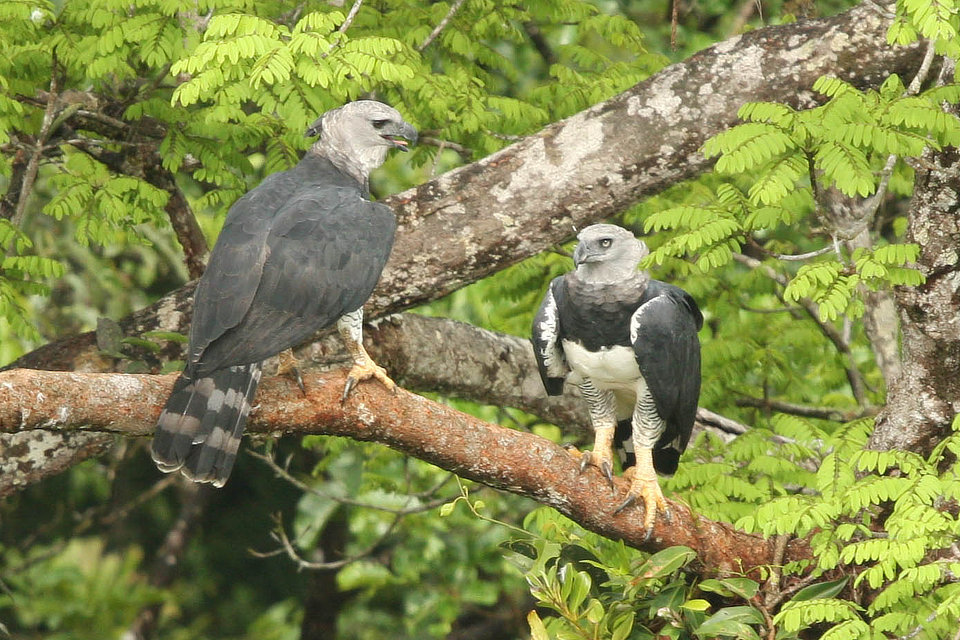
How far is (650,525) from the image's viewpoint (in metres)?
4.11

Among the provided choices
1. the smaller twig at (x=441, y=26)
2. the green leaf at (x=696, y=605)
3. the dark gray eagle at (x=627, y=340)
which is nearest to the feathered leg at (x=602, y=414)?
the dark gray eagle at (x=627, y=340)

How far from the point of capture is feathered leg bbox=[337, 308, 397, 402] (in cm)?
373

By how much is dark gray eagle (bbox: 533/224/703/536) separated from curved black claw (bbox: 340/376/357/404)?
35.4 inches

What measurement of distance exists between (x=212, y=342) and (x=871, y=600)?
8.04 feet

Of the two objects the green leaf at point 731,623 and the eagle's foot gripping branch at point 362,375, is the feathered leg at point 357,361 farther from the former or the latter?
the green leaf at point 731,623

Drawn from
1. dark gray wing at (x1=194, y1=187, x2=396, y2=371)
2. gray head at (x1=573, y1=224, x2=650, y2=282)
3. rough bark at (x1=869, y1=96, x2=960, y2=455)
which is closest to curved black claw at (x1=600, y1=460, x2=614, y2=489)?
gray head at (x1=573, y1=224, x2=650, y2=282)

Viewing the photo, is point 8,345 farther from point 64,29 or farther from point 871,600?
point 871,600

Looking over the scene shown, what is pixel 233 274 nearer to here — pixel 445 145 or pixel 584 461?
pixel 584 461

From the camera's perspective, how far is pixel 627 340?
4.31 metres

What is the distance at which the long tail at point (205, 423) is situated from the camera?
350 centimetres

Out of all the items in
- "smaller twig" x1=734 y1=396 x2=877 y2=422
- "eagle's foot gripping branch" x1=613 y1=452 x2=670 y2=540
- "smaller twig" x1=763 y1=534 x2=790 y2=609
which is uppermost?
"eagle's foot gripping branch" x1=613 y1=452 x2=670 y2=540

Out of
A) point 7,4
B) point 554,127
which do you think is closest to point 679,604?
point 554,127

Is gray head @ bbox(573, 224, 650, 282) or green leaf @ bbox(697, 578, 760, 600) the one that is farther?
gray head @ bbox(573, 224, 650, 282)

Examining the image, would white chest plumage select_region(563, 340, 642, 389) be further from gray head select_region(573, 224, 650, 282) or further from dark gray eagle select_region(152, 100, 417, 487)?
dark gray eagle select_region(152, 100, 417, 487)
